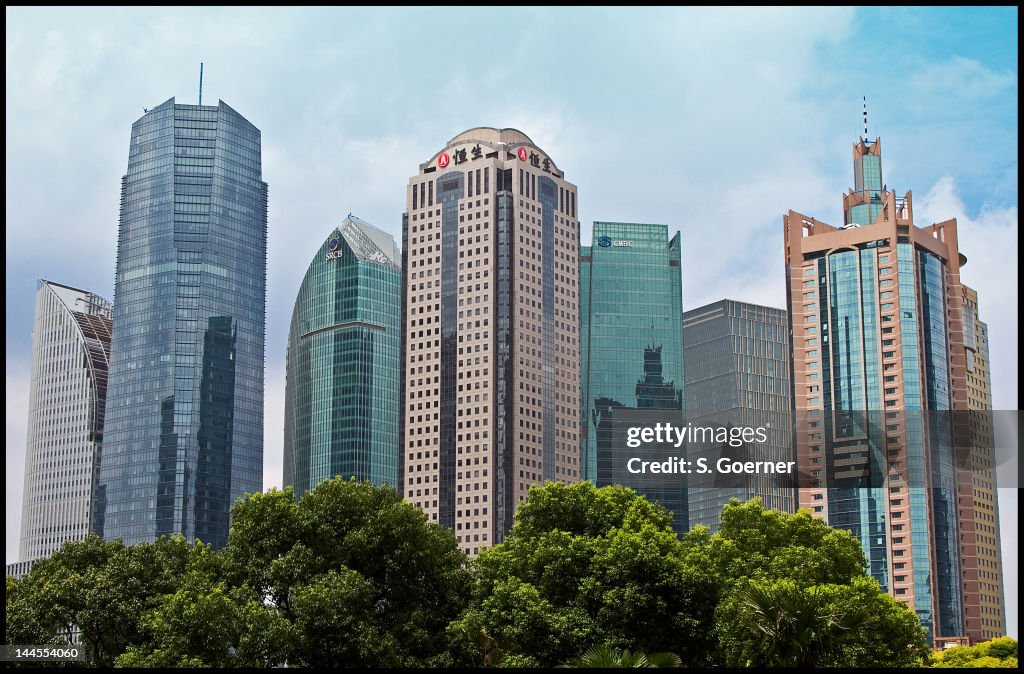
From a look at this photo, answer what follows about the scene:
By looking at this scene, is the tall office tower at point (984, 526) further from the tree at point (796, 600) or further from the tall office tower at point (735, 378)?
the tree at point (796, 600)

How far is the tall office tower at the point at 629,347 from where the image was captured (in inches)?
5822

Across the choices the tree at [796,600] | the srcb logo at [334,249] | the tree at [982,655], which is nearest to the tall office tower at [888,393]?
the tree at [982,655]

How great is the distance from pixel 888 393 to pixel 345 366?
69.1 meters

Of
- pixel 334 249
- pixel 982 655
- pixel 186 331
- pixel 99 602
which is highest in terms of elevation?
pixel 334 249

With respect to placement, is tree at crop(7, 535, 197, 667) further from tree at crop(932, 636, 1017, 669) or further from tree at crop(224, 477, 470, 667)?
tree at crop(932, 636, 1017, 669)

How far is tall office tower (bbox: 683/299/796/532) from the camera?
568 feet

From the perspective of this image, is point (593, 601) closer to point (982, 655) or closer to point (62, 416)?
point (982, 655)

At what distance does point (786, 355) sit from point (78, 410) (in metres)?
103

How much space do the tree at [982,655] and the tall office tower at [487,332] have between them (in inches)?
2514

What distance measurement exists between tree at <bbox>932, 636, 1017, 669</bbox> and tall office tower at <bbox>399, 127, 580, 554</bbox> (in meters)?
63.8

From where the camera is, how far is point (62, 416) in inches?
7146

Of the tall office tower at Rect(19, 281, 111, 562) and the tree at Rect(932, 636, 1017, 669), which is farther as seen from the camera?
the tall office tower at Rect(19, 281, 111, 562)
